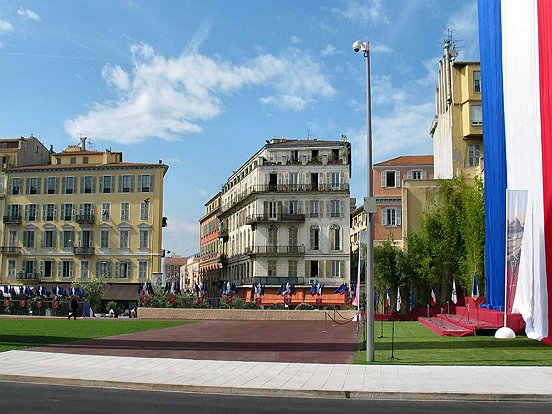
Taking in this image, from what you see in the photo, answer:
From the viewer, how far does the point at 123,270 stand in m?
67.6

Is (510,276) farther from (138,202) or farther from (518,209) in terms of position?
(138,202)

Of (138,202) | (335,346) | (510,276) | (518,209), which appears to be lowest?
(335,346)

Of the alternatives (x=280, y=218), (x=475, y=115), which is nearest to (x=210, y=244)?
(x=280, y=218)

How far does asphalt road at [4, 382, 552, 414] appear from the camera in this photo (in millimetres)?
10977

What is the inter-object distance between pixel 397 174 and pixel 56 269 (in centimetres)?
3657

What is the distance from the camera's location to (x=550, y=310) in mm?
22656

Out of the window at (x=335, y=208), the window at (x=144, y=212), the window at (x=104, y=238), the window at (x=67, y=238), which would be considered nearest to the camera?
the window at (x=144, y=212)

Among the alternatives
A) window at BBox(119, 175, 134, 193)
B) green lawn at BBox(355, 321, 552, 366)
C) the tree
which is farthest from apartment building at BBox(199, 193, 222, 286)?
green lawn at BBox(355, 321, 552, 366)

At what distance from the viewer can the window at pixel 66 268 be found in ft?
226

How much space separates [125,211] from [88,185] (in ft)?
17.2

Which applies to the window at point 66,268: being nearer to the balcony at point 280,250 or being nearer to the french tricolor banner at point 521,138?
the balcony at point 280,250

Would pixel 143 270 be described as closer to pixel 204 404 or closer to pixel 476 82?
pixel 476 82

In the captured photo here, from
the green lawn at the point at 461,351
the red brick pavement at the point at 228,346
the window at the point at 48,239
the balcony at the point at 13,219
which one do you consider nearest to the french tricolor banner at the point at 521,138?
the green lawn at the point at 461,351

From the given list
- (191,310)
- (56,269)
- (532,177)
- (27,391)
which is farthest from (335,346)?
(56,269)
